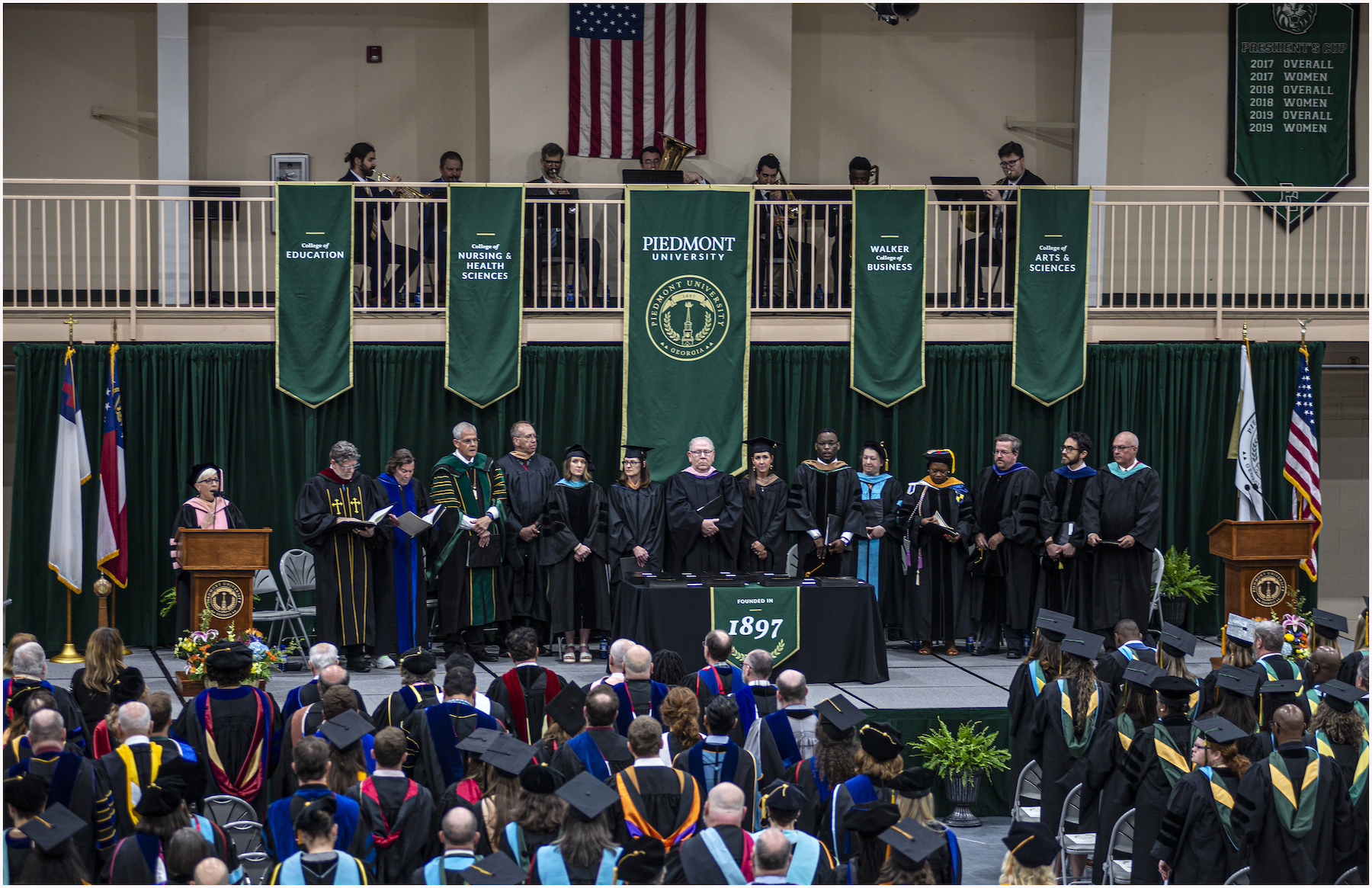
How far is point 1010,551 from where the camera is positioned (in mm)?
11844

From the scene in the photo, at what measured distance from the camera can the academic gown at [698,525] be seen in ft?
37.9

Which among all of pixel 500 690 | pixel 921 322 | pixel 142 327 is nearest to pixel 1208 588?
pixel 921 322

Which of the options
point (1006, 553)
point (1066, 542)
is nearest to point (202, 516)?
point (1006, 553)

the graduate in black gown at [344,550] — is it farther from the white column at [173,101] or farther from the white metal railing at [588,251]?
the white column at [173,101]

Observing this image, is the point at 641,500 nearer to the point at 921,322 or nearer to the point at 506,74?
the point at 921,322

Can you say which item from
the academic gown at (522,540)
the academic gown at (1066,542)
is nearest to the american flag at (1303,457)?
the academic gown at (1066,542)

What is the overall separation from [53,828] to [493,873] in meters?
1.65

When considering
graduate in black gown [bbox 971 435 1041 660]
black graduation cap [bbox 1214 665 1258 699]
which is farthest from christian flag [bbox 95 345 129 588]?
black graduation cap [bbox 1214 665 1258 699]

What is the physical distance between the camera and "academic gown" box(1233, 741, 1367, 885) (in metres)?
5.93

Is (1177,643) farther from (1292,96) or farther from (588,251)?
(1292,96)

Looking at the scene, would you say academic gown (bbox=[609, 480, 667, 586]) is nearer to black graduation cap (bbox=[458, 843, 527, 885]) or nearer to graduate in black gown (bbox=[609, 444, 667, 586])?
graduate in black gown (bbox=[609, 444, 667, 586])

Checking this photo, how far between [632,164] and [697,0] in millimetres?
1815

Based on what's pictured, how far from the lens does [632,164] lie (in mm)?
14750

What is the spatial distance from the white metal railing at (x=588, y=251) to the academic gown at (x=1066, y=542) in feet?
6.29
